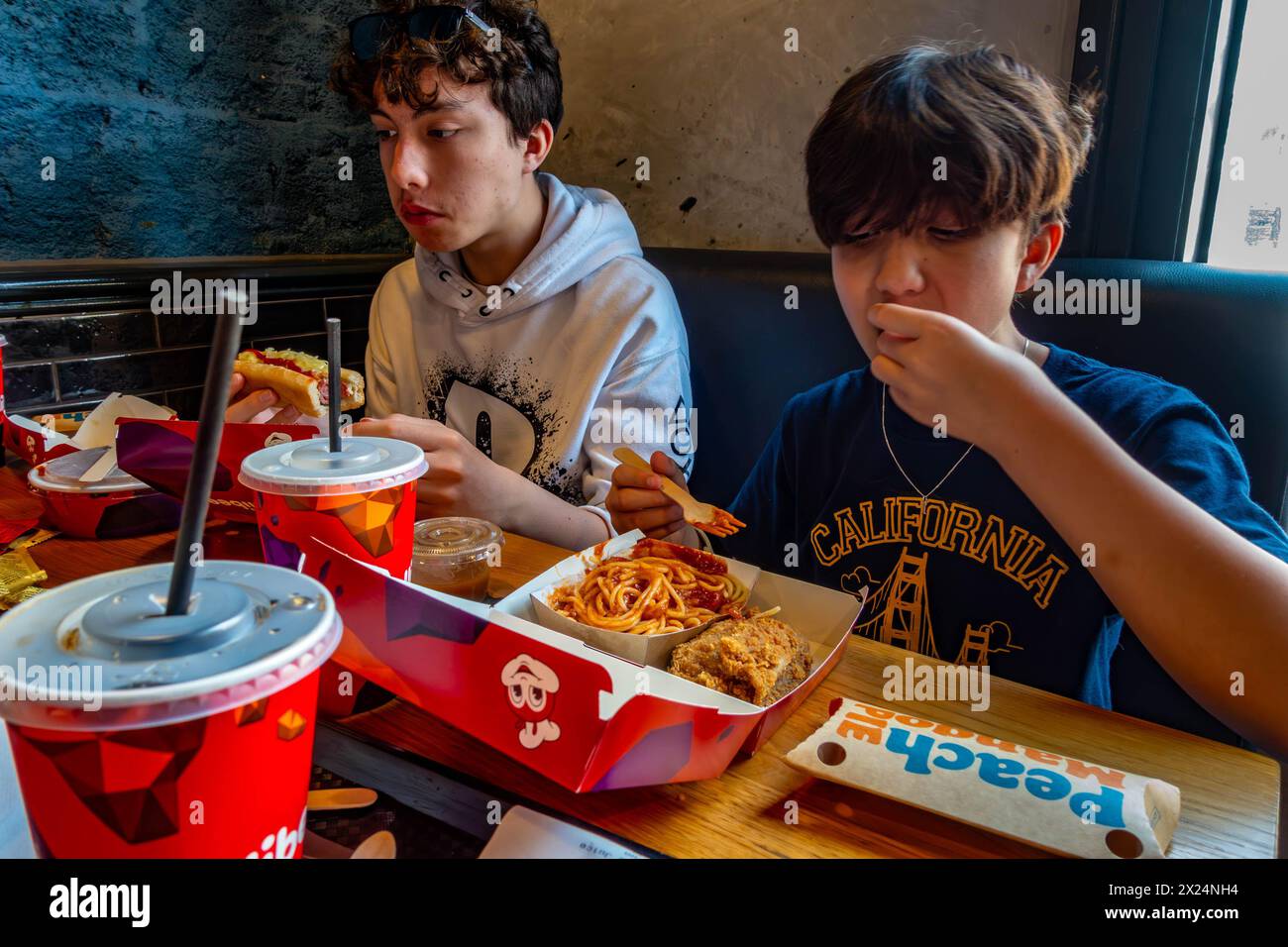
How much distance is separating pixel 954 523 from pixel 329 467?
0.99 metres

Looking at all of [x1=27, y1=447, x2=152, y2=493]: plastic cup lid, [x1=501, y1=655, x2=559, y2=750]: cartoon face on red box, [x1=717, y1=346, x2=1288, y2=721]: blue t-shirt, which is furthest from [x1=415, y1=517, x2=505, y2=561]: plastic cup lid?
[x1=717, y1=346, x2=1288, y2=721]: blue t-shirt

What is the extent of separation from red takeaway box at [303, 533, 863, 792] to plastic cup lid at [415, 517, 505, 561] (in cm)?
27

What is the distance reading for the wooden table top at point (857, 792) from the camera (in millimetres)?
602

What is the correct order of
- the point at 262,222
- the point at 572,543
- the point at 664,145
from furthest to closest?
the point at 262,222 < the point at 664,145 < the point at 572,543

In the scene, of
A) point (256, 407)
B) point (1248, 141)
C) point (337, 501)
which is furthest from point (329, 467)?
point (1248, 141)

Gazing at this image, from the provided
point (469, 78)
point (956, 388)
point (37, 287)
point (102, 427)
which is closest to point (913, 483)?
point (956, 388)

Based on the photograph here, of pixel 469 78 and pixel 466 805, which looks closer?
pixel 466 805

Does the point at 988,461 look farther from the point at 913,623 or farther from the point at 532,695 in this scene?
the point at 532,695

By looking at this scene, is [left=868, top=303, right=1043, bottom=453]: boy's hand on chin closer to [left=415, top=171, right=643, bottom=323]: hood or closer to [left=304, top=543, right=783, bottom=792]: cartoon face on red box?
[left=304, top=543, right=783, bottom=792]: cartoon face on red box

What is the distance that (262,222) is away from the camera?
93.2 inches

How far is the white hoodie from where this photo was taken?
182cm

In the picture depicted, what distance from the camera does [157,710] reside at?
0.37 m
